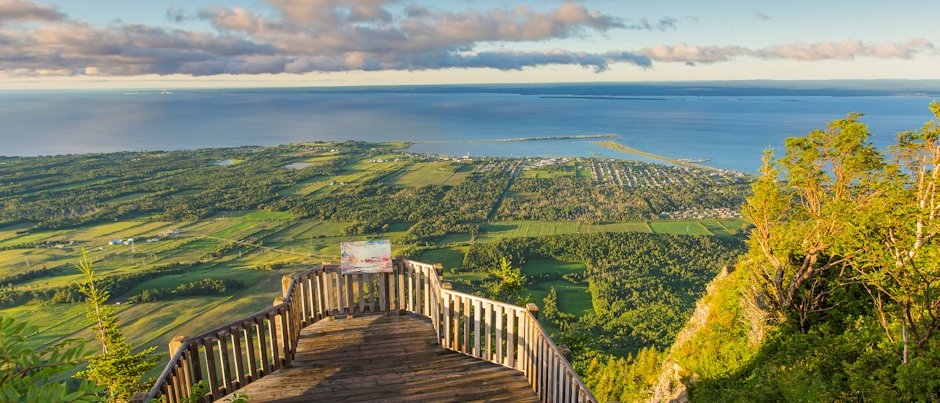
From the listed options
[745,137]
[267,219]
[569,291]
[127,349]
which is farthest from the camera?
[745,137]

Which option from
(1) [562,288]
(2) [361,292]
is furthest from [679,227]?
(2) [361,292]

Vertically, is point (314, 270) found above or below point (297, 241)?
above

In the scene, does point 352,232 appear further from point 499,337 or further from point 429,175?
point 499,337

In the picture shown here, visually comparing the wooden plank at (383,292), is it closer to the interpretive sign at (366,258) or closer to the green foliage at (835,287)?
the interpretive sign at (366,258)

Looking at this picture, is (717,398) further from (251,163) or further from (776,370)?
(251,163)

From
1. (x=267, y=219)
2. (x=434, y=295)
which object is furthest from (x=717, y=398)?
(x=267, y=219)

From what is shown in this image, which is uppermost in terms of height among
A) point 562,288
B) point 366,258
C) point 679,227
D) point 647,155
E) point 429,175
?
point 366,258

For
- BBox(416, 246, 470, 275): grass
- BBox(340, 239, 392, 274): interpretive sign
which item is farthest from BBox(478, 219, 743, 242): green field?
BBox(340, 239, 392, 274): interpretive sign
